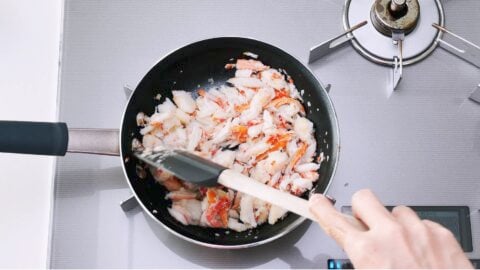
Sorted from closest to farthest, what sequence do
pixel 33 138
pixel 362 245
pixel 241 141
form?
pixel 362 245, pixel 33 138, pixel 241 141

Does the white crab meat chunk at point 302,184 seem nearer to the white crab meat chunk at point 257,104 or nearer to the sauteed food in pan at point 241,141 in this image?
the sauteed food in pan at point 241,141

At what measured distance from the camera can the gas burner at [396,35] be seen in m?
1.00

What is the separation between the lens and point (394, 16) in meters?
1.00

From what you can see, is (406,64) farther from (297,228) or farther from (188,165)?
(188,165)

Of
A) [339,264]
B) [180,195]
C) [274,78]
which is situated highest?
[274,78]

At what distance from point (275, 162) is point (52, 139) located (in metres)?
0.36

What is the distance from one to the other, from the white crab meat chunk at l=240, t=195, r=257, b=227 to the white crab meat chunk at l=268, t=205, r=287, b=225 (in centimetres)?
3

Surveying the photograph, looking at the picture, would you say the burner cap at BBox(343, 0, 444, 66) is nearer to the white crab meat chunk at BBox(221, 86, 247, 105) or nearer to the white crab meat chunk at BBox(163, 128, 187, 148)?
the white crab meat chunk at BBox(221, 86, 247, 105)

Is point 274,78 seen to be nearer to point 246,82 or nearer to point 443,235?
point 246,82

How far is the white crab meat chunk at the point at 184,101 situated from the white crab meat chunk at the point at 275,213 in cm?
23

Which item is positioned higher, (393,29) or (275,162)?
(393,29)

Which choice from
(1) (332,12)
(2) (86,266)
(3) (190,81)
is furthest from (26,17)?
(1) (332,12)

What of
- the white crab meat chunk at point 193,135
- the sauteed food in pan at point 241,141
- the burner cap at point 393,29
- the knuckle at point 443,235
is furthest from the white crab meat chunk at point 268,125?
the knuckle at point 443,235

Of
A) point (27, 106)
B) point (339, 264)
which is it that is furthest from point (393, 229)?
point (27, 106)
